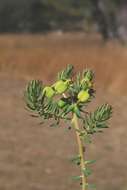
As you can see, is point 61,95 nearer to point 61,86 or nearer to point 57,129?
point 61,86

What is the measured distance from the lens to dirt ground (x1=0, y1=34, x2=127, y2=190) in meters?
7.82

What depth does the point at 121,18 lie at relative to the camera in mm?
17266

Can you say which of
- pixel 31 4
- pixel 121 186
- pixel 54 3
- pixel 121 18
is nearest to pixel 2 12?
pixel 31 4

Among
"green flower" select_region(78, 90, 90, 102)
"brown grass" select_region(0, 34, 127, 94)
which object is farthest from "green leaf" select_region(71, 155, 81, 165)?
"brown grass" select_region(0, 34, 127, 94)

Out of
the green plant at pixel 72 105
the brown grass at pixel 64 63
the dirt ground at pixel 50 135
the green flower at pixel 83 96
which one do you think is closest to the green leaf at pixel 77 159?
the green plant at pixel 72 105

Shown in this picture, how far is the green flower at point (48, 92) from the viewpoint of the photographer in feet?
3.92

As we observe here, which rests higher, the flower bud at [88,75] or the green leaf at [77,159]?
the flower bud at [88,75]

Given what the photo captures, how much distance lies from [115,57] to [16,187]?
601 cm

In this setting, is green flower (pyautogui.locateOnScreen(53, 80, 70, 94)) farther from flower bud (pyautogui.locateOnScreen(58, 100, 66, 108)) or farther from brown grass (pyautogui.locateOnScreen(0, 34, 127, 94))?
brown grass (pyautogui.locateOnScreen(0, 34, 127, 94))

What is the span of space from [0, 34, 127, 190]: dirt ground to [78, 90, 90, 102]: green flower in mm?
5571

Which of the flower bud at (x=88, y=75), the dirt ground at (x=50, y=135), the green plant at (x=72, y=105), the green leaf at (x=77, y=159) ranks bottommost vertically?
the green leaf at (x=77, y=159)

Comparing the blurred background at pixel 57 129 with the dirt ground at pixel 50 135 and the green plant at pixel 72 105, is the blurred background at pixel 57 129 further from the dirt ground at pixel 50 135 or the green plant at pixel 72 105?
the green plant at pixel 72 105

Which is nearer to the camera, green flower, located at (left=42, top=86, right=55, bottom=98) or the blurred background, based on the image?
green flower, located at (left=42, top=86, right=55, bottom=98)

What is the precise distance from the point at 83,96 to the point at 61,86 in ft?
0.12
